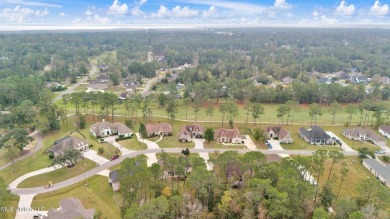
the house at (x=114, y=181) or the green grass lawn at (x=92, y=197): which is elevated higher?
the house at (x=114, y=181)

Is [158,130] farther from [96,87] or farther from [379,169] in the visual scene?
[96,87]

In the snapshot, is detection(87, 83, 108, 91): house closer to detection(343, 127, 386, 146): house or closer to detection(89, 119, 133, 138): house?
detection(89, 119, 133, 138): house

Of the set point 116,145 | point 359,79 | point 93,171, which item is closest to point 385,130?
point 116,145

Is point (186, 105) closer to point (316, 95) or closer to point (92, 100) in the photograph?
point (92, 100)

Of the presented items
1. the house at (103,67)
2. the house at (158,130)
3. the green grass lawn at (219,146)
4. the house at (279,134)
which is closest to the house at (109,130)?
the house at (158,130)

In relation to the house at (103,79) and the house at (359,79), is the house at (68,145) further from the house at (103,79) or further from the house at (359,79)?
the house at (359,79)

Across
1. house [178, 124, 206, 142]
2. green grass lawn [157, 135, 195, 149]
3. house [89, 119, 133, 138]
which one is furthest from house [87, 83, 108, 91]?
house [178, 124, 206, 142]
